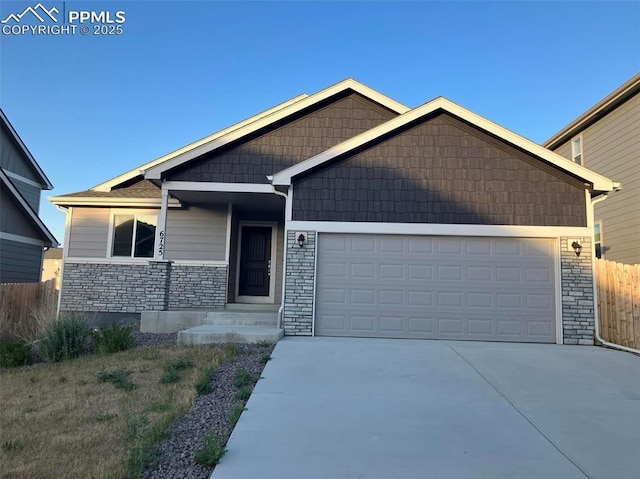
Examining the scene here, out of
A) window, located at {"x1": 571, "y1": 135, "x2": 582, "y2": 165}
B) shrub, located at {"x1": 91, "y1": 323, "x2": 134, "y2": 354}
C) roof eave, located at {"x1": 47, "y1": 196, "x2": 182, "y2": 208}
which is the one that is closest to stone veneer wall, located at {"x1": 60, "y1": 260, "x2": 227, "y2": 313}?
roof eave, located at {"x1": 47, "y1": 196, "x2": 182, "y2": 208}

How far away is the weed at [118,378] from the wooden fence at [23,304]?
13.5 feet

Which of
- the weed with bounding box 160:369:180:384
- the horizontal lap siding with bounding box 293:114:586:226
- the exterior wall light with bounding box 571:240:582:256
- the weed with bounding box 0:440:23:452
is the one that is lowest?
the weed with bounding box 0:440:23:452

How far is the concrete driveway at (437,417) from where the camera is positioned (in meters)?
3.90

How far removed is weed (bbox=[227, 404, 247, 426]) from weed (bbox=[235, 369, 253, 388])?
760mm

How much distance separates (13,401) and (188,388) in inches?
82.8

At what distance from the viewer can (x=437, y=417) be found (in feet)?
16.4

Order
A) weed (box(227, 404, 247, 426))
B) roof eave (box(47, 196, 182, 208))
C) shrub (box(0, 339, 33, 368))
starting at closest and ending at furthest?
weed (box(227, 404, 247, 426)), shrub (box(0, 339, 33, 368)), roof eave (box(47, 196, 182, 208))

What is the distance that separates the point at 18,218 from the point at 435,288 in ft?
48.4

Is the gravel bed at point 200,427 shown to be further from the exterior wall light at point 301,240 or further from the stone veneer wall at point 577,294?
the stone veneer wall at point 577,294

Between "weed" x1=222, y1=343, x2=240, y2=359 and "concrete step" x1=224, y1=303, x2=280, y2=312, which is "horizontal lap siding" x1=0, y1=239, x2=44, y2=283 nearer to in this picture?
"concrete step" x1=224, y1=303, x2=280, y2=312

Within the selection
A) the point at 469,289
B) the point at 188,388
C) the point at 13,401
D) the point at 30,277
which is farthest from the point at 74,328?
the point at 30,277

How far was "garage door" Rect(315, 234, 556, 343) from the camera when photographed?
9.46 m

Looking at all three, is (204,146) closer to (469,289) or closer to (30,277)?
(469,289)

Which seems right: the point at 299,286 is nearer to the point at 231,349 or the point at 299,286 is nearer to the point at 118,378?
the point at 231,349
